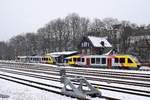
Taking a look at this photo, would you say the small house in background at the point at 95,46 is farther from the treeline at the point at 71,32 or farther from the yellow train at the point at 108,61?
the treeline at the point at 71,32

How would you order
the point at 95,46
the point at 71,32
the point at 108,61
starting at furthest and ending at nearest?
the point at 71,32 < the point at 95,46 < the point at 108,61

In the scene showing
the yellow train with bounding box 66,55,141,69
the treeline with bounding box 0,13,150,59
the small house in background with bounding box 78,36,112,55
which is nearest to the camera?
the yellow train with bounding box 66,55,141,69

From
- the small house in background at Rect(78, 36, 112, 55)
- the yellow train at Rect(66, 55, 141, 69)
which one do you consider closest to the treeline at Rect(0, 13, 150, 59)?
the small house in background at Rect(78, 36, 112, 55)

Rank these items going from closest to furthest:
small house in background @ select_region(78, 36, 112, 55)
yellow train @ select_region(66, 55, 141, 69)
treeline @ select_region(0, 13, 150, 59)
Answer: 1. yellow train @ select_region(66, 55, 141, 69)
2. small house in background @ select_region(78, 36, 112, 55)
3. treeline @ select_region(0, 13, 150, 59)

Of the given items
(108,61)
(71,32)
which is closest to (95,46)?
(108,61)

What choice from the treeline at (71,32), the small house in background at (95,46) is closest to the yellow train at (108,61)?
the small house in background at (95,46)

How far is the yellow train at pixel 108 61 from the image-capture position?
4684cm

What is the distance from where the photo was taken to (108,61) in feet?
168

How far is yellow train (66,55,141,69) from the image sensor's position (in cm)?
4684

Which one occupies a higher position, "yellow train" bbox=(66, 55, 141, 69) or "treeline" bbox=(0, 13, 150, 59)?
"treeline" bbox=(0, 13, 150, 59)

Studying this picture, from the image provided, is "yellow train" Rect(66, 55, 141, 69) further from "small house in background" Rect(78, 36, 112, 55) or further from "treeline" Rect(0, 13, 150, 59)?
"treeline" Rect(0, 13, 150, 59)

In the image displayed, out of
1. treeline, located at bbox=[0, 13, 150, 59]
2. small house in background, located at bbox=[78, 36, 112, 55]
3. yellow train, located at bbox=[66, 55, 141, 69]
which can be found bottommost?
yellow train, located at bbox=[66, 55, 141, 69]

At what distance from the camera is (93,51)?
250ft

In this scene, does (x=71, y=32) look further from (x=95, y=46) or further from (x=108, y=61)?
(x=108, y=61)
